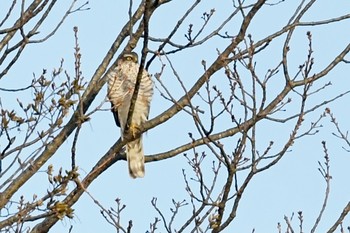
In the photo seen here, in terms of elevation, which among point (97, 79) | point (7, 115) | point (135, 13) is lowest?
point (7, 115)

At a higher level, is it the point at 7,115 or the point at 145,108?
the point at 145,108

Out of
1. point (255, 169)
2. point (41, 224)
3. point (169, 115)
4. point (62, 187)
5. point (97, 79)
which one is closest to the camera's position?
point (62, 187)

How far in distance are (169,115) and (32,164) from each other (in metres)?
1.14

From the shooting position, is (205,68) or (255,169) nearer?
(255,169)

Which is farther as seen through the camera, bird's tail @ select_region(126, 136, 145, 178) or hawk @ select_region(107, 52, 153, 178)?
bird's tail @ select_region(126, 136, 145, 178)

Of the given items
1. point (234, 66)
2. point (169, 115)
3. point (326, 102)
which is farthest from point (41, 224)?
point (326, 102)

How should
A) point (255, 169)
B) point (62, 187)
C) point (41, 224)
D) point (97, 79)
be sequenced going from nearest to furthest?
point (62, 187), point (255, 169), point (41, 224), point (97, 79)

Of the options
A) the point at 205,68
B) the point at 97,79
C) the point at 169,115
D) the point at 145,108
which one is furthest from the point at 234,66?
the point at 145,108

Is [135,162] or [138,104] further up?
[138,104]

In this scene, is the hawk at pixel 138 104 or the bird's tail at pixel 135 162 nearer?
the hawk at pixel 138 104

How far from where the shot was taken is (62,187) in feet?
14.4

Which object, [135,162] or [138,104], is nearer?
[135,162]

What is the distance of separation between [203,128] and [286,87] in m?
0.76

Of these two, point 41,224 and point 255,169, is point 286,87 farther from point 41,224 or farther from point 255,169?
point 41,224
